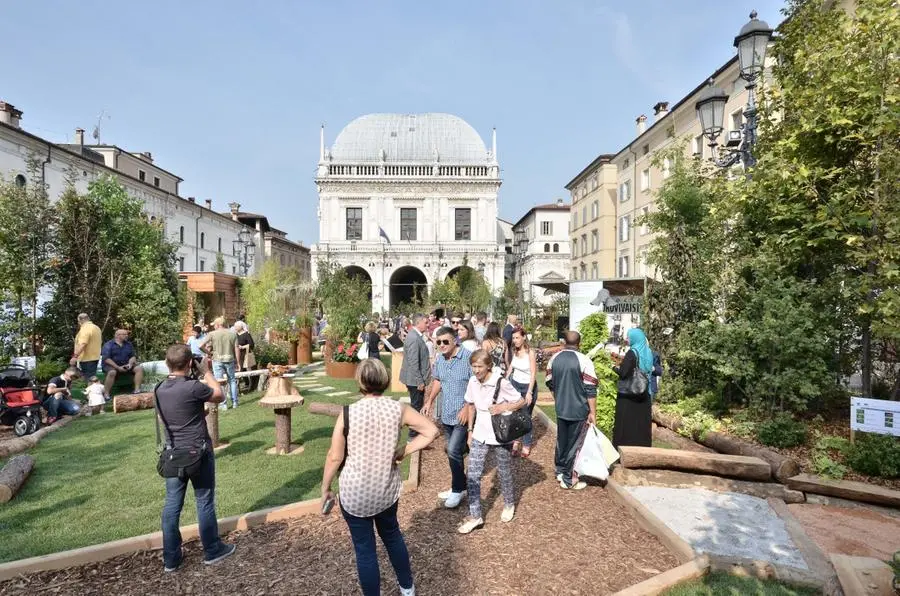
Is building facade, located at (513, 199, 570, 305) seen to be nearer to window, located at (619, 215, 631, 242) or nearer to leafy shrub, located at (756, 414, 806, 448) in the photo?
window, located at (619, 215, 631, 242)

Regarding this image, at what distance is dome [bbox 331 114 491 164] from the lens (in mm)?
48281

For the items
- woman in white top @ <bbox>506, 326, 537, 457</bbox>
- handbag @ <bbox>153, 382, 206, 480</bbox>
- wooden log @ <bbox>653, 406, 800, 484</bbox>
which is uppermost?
woman in white top @ <bbox>506, 326, 537, 457</bbox>

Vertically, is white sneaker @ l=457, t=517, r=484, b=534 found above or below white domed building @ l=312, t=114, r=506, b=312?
below

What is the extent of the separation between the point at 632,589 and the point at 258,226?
5737cm

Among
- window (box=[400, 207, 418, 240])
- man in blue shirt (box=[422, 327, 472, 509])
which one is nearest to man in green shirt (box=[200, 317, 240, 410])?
man in blue shirt (box=[422, 327, 472, 509])

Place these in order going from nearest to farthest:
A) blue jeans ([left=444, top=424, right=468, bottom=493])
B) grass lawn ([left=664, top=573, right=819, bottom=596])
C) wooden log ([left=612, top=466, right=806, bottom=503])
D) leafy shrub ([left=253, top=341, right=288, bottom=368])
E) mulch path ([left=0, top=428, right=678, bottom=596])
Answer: grass lawn ([left=664, top=573, right=819, bottom=596]), mulch path ([left=0, top=428, right=678, bottom=596]), blue jeans ([left=444, top=424, right=468, bottom=493]), wooden log ([left=612, top=466, right=806, bottom=503]), leafy shrub ([left=253, top=341, right=288, bottom=368])

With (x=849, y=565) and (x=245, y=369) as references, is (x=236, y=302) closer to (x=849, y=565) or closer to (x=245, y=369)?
(x=245, y=369)

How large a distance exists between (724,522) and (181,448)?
5.20 metres

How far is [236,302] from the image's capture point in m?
24.5

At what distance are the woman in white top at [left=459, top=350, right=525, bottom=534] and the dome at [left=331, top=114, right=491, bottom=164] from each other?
44.2 meters

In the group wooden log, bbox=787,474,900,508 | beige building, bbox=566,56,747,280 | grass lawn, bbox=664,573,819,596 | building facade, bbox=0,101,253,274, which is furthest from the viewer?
beige building, bbox=566,56,747,280

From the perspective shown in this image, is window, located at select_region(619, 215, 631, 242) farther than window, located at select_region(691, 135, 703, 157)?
Yes

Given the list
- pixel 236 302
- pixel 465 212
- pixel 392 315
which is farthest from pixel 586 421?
pixel 465 212

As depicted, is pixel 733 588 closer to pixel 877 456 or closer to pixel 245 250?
pixel 877 456
